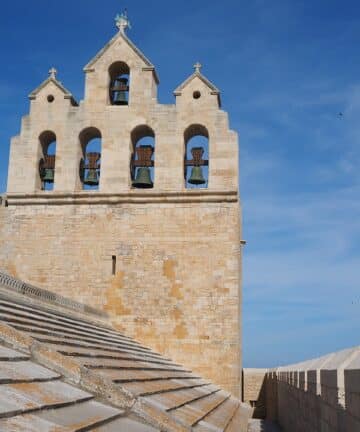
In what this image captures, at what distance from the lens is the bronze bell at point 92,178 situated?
16188 mm

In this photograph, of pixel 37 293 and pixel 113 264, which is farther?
pixel 113 264

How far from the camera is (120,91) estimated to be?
16938 mm

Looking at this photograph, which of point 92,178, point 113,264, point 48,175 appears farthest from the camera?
point 48,175

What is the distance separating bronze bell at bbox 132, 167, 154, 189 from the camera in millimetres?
15820

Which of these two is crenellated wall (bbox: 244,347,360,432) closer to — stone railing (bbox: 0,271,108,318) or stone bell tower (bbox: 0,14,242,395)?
stone railing (bbox: 0,271,108,318)

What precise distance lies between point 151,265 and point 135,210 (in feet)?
5.04

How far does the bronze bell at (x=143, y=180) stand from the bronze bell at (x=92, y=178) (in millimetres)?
1062

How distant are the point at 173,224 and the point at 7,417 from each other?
12382 mm

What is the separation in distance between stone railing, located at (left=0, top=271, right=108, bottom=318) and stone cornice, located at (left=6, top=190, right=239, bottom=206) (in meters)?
3.48

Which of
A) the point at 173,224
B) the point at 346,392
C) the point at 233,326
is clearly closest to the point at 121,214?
the point at 173,224

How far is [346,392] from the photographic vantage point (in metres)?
4.48

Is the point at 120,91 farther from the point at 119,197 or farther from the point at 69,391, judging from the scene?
the point at 69,391

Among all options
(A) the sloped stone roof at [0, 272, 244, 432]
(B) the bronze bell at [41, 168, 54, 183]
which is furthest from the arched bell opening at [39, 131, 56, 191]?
(A) the sloped stone roof at [0, 272, 244, 432]

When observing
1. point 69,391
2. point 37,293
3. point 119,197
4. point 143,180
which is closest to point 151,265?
point 119,197
